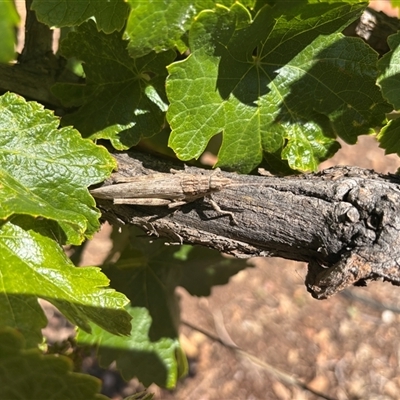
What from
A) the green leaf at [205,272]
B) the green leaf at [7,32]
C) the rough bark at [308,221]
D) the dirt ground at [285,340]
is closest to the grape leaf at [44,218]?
the rough bark at [308,221]

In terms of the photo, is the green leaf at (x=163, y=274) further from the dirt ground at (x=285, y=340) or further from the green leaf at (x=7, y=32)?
the dirt ground at (x=285, y=340)

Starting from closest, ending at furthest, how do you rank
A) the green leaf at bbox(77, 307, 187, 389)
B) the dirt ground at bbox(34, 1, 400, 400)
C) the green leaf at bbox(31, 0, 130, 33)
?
1. the green leaf at bbox(31, 0, 130, 33)
2. the green leaf at bbox(77, 307, 187, 389)
3. the dirt ground at bbox(34, 1, 400, 400)

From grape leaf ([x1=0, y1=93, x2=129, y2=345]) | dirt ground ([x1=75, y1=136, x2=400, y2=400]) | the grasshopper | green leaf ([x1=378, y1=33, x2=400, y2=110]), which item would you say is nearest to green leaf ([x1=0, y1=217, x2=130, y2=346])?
grape leaf ([x1=0, y1=93, x2=129, y2=345])

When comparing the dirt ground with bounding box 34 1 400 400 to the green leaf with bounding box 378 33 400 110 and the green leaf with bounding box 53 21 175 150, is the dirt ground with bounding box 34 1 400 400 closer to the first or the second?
the green leaf with bounding box 53 21 175 150

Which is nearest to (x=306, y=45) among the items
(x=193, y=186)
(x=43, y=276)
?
(x=193, y=186)

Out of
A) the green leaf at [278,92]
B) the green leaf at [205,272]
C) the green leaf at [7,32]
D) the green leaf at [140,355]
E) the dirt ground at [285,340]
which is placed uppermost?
the green leaf at [7,32]

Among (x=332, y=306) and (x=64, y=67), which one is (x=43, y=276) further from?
(x=332, y=306)
